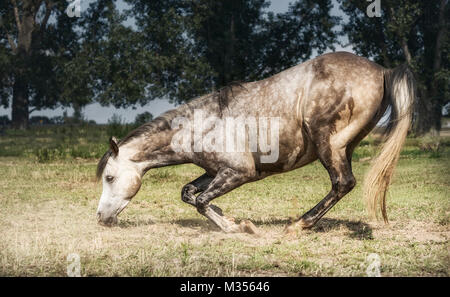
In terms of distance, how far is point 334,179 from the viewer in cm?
635

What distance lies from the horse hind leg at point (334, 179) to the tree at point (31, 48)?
1180 inches

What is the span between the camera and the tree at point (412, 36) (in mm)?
23047

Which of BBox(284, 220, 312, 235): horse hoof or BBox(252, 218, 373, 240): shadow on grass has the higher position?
BBox(284, 220, 312, 235): horse hoof

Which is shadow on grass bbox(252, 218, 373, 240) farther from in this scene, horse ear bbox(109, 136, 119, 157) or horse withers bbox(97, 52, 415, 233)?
horse ear bbox(109, 136, 119, 157)

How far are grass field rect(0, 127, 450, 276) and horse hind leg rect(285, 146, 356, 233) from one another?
0.16 m

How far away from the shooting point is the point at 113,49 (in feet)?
77.1

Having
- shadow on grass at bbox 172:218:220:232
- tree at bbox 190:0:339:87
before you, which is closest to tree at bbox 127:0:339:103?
tree at bbox 190:0:339:87

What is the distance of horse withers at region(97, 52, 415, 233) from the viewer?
628 centimetres

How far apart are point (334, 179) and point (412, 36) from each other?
938 inches

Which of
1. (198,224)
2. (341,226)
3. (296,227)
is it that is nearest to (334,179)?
(296,227)

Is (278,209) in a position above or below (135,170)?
below
